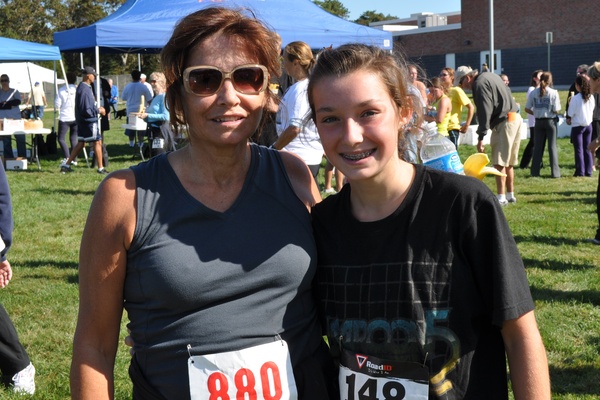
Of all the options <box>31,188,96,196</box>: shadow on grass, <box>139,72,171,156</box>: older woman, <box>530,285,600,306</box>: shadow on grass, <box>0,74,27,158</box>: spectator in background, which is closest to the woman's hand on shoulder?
<box>530,285,600,306</box>: shadow on grass

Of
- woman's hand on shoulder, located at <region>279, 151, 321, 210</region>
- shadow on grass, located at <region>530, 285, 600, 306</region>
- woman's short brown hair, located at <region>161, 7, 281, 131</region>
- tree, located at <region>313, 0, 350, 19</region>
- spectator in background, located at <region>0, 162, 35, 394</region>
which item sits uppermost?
tree, located at <region>313, 0, 350, 19</region>

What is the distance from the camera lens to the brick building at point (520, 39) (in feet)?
153

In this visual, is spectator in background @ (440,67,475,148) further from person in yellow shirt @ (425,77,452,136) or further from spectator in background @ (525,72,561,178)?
spectator in background @ (525,72,561,178)

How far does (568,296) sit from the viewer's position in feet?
20.4

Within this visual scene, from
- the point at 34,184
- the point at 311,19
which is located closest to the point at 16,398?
the point at 34,184

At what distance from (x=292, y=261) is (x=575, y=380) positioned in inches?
125

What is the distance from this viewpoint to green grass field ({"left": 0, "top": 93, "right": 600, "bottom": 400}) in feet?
15.8

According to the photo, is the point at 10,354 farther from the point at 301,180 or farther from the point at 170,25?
the point at 170,25

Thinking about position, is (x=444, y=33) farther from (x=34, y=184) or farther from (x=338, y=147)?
(x=338, y=147)

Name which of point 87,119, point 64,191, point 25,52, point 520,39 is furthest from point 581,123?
point 520,39

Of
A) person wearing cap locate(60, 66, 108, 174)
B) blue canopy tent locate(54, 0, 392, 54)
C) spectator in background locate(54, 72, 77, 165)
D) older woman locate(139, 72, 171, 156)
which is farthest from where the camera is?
spectator in background locate(54, 72, 77, 165)

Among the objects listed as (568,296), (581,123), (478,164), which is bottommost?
(568,296)

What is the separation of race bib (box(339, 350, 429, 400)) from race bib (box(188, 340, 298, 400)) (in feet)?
0.51

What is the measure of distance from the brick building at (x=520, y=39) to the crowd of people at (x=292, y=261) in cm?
4424
